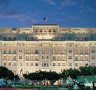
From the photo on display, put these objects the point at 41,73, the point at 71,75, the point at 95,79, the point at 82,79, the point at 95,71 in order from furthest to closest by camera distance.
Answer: the point at 41,73, the point at 71,75, the point at 95,71, the point at 82,79, the point at 95,79

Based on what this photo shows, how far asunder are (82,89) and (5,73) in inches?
3931

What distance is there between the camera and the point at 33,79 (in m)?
190

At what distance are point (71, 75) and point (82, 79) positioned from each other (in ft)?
292

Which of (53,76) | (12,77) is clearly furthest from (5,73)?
(53,76)

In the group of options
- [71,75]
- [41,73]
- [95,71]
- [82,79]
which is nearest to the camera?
[82,79]

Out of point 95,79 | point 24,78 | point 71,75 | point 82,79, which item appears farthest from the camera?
point 24,78

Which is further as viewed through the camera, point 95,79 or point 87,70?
point 87,70

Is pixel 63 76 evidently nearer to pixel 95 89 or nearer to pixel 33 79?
pixel 33 79

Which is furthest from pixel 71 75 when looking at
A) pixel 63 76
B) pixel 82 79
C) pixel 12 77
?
pixel 82 79

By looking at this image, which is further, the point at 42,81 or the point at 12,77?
the point at 42,81

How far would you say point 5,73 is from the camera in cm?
17562

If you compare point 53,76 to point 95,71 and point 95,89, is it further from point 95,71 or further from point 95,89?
point 95,89

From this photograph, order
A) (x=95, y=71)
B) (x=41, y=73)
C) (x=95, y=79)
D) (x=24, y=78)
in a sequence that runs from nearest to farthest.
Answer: (x=95, y=79), (x=95, y=71), (x=41, y=73), (x=24, y=78)

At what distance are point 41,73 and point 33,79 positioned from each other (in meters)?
5.01
